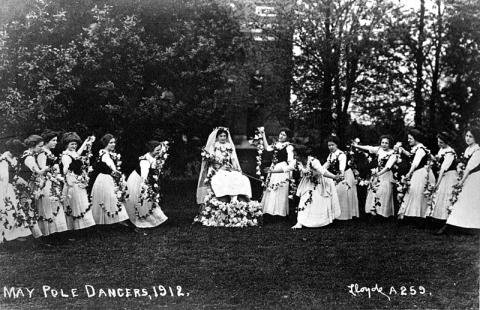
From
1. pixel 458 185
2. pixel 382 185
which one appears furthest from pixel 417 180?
pixel 458 185

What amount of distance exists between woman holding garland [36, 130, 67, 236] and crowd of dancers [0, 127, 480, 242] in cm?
2

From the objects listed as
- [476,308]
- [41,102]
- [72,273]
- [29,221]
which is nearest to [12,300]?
[72,273]

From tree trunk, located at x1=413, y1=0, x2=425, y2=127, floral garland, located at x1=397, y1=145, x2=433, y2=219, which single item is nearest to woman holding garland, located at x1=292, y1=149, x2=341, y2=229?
floral garland, located at x1=397, y1=145, x2=433, y2=219

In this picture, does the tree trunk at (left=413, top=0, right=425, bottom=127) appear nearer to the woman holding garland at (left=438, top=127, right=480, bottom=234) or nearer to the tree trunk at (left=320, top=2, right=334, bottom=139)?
the tree trunk at (left=320, top=2, right=334, bottom=139)

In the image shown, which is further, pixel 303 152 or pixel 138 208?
pixel 303 152

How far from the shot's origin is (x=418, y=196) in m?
10.5

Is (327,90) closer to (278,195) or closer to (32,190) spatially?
(278,195)

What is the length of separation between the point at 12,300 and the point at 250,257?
3.33m

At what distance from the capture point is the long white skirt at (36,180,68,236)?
8.66m

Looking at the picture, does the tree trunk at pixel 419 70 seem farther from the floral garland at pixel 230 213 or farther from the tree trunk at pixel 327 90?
the floral garland at pixel 230 213

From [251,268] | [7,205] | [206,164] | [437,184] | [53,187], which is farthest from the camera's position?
[206,164]

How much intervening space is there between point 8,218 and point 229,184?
165 inches

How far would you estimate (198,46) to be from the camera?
47.9ft

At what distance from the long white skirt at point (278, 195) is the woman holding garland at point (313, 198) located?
0.88 m
